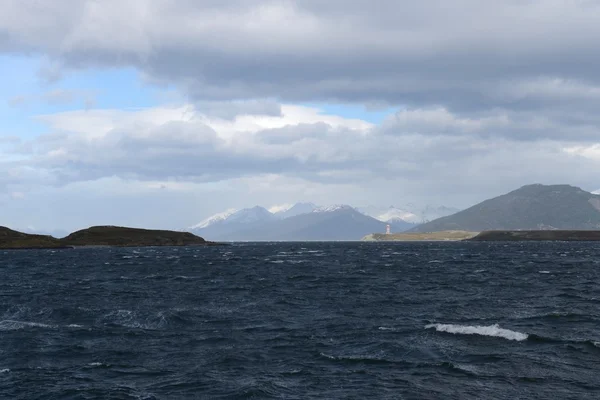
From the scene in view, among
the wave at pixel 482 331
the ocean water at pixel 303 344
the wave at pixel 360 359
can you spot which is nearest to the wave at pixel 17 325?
the ocean water at pixel 303 344

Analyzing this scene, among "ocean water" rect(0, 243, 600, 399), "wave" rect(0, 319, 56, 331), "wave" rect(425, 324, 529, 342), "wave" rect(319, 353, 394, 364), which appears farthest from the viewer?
"wave" rect(0, 319, 56, 331)

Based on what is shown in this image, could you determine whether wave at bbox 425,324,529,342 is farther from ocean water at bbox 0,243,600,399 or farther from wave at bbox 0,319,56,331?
wave at bbox 0,319,56,331

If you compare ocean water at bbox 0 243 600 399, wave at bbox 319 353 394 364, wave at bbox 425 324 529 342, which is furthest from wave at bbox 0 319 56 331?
wave at bbox 425 324 529 342

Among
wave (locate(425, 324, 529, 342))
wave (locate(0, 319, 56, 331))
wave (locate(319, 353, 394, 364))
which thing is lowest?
wave (locate(319, 353, 394, 364))

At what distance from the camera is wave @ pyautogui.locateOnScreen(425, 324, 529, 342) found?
41.7m

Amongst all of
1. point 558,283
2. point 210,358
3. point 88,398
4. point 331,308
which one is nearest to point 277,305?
point 331,308

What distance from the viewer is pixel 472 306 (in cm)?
5866

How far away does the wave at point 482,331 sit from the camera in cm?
4172

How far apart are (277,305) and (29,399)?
114ft

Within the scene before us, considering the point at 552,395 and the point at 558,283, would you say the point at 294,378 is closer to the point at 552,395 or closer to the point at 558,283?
the point at 552,395

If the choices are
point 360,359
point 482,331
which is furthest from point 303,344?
point 482,331

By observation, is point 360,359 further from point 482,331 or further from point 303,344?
point 482,331

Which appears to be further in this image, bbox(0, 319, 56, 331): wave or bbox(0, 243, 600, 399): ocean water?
bbox(0, 319, 56, 331): wave

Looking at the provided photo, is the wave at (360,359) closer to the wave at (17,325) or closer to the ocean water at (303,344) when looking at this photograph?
the ocean water at (303,344)
